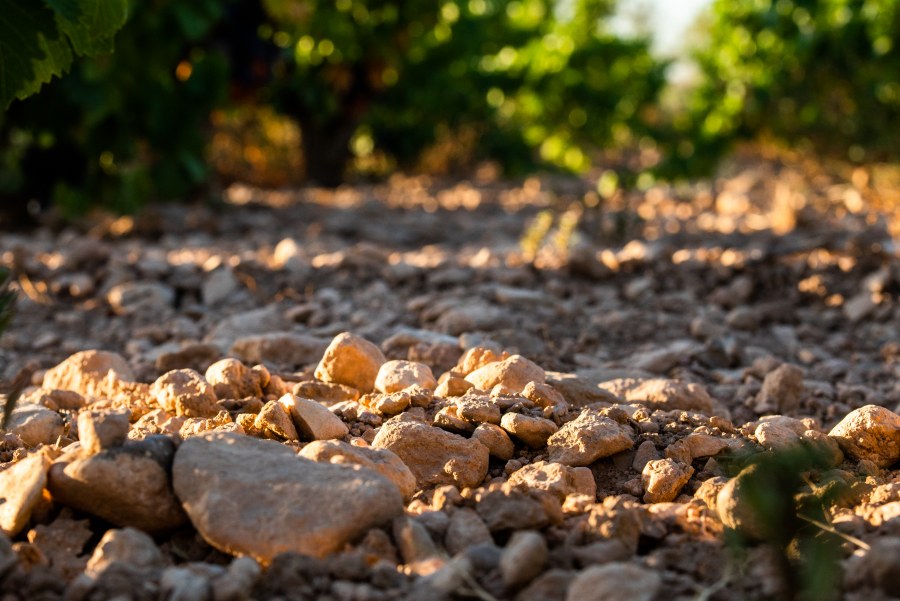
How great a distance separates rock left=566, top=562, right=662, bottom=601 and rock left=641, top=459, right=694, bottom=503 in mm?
454

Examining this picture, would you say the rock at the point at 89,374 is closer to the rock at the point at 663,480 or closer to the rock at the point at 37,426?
the rock at the point at 37,426

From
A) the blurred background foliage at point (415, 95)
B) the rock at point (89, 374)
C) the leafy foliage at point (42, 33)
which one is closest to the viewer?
the leafy foliage at point (42, 33)

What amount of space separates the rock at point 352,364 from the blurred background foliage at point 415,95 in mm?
2550

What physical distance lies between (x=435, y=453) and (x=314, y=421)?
0.23m

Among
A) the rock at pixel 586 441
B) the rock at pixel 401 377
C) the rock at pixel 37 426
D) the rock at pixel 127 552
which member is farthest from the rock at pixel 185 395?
the rock at pixel 586 441

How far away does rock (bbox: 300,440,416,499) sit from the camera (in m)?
1.88

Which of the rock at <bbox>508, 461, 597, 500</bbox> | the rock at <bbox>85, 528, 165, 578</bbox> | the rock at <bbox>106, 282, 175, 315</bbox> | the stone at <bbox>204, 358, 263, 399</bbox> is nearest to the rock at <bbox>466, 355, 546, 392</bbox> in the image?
the rock at <bbox>508, 461, 597, 500</bbox>

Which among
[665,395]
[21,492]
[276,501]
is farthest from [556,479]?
[21,492]

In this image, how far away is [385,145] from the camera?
27.3 feet

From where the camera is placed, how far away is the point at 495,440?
210 cm

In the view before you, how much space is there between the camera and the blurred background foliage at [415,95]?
518 centimetres

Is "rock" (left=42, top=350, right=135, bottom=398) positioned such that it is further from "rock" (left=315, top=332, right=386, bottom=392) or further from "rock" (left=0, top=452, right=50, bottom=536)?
"rock" (left=0, top=452, right=50, bottom=536)

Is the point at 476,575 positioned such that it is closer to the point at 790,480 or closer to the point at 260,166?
the point at 790,480

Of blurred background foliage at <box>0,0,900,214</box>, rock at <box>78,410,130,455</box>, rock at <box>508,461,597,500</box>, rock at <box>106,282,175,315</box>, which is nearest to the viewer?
rock at <box>78,410,130,455</box>
